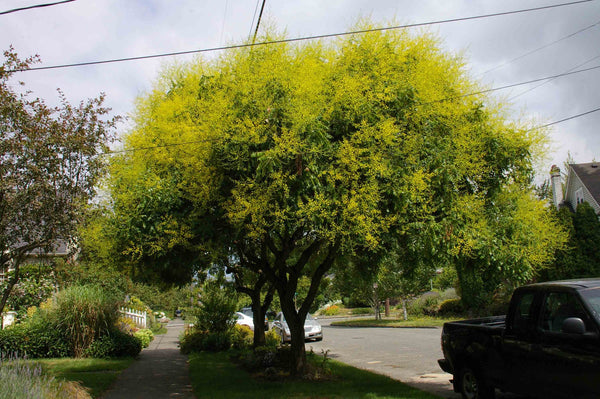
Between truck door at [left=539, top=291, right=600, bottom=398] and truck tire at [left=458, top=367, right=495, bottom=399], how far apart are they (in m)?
1.52

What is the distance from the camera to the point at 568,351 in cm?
582

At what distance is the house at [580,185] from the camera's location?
95.8ft

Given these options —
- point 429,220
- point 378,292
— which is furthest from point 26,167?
point 378,292

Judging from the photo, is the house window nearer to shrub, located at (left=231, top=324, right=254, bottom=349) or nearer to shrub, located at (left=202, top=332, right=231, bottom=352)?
shrub, located at (left=231, top=324, right=254, bottom=349)

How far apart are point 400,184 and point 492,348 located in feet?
9.89

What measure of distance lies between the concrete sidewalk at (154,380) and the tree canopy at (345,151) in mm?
3386

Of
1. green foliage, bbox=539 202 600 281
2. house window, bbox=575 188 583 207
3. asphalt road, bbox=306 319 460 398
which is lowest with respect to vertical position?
asphalt road, bbox=306 319 460 398

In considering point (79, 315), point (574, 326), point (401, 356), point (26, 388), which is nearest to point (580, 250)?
point (401, 356)

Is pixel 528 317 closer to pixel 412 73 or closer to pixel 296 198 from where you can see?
pixel 296 198

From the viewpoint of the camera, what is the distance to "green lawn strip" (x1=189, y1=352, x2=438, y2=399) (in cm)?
937

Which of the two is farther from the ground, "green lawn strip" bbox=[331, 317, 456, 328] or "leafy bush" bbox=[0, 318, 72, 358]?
"leafy bush" bbox=[0, 318, 72, 358]

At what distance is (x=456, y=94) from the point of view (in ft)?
31.6

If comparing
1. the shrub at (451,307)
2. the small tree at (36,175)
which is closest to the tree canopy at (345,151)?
the small tree at (36,175)

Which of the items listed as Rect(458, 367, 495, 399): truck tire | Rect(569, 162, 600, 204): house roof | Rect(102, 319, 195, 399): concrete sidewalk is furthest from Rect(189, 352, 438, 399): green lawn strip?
Rect(569, 162, 600, 204): house roof
